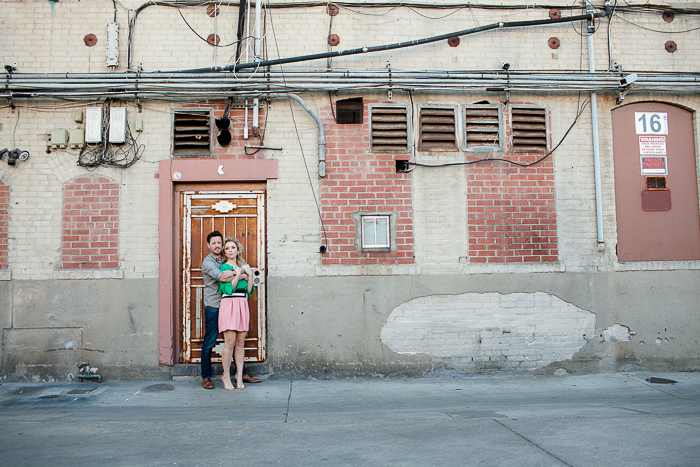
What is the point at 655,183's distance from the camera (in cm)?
685

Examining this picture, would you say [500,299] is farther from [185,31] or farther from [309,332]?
[185,31]

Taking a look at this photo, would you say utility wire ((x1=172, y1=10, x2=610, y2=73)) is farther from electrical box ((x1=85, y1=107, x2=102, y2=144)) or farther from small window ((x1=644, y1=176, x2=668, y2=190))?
small window ((x1=644, y1=176, x2=668, y2=190))

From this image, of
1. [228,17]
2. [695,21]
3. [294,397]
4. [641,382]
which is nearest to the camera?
[294,397]

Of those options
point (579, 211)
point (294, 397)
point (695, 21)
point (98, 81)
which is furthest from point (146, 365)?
point (695, 21)

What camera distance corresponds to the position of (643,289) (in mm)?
6656

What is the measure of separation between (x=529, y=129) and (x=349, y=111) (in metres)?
2.50

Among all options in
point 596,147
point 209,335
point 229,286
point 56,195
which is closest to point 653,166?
point 596,147

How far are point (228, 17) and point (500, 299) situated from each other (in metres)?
5.25

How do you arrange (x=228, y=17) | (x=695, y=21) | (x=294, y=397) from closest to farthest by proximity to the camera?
(x=294, y=397)
(x=228, y=17)
(x=695, y=21)

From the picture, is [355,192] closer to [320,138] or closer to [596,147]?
[320,138]

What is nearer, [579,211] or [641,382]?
[641,382]

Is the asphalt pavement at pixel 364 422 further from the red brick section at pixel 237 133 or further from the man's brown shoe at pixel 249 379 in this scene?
the red brick section at pixel 237 133

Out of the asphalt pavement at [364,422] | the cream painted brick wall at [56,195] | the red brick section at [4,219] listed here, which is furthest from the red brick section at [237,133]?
the asphalt pavement at [364,422]

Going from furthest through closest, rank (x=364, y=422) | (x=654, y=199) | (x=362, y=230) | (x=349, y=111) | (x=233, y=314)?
(x=654, y=199)
(x=349, y=111)
(x=362, y=230)
(x=233, y=314)
(x=364, y=422)
